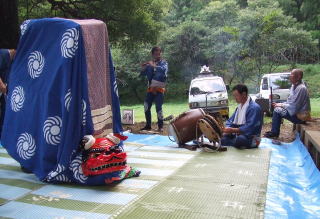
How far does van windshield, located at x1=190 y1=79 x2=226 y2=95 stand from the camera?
10042 mm

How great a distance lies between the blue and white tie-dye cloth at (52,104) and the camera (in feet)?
10.9

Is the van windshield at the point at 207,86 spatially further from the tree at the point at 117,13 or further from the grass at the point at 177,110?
the tree at the point at 117,13

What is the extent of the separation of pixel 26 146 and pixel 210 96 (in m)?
6.75

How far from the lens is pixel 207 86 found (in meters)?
10.2

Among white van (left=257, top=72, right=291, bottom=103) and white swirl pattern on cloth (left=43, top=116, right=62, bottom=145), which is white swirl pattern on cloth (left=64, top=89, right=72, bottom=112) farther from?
white van (left=257, top=72, right=291, bottom=103)

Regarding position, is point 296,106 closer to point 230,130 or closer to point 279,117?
point 279,117

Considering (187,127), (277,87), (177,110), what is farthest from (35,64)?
(177,110)

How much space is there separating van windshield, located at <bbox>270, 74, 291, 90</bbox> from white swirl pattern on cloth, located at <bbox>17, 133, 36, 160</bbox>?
952 centimetres

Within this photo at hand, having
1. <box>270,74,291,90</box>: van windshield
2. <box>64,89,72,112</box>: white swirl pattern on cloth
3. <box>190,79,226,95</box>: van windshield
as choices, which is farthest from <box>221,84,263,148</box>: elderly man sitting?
<box>270,74,291,90</box>: van windshield

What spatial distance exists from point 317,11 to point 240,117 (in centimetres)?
1758

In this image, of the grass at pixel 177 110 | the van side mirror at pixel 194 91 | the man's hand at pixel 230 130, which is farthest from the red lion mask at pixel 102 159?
the van side mirror at pixel 194 91

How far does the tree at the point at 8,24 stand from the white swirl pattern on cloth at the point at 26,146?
1.73 meters

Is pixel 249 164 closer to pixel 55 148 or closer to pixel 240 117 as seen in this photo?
pixel 240 117

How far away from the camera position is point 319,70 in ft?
60.4
